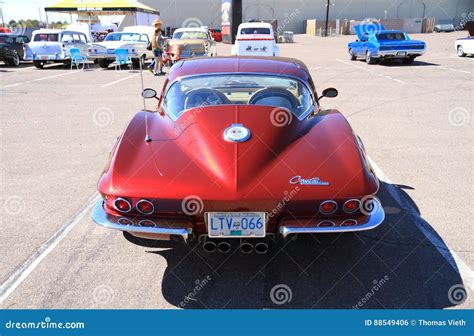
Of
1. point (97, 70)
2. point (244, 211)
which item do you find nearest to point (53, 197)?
point (244, 211)

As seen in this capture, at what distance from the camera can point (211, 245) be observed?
2930mm

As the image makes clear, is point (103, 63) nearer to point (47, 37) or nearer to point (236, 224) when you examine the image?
point (47, 37)

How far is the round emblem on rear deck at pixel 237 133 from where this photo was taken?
9.90ft

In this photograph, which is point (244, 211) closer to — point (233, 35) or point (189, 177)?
point (189, 177)

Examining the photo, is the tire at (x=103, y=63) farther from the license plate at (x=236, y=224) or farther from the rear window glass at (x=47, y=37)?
the license plate at (x=236, y=224)

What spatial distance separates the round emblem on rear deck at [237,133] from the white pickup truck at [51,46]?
56.4ft

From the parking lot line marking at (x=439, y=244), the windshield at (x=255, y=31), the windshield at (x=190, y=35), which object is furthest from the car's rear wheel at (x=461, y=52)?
the parking lot line marking at (x=439, y=244)

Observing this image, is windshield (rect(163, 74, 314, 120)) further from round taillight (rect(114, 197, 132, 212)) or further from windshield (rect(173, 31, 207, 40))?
windshield (rect(173, 31, 207, 40))

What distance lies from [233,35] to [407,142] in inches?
1373

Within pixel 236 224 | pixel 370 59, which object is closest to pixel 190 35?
pixel 370 59

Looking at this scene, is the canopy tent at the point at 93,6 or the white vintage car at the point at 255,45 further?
the canopy tent at the point at 93,6

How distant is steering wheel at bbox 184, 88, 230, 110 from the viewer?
12.1ft

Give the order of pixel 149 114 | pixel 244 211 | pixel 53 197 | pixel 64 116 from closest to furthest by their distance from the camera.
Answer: pixel 244 211
pixel 149 114
pixel 53 197
pixel 64 116

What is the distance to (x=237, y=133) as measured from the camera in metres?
3.06
